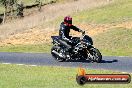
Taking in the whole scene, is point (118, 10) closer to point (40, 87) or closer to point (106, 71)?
point (106, 71)

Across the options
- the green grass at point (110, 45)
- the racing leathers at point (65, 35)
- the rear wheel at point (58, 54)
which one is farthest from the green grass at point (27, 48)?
the racing leathers at point (65, 35)

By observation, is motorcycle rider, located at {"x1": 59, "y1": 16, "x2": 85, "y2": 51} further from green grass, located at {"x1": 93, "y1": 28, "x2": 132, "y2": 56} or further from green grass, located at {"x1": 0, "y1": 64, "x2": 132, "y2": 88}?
green grass, located at {"x1": 93, "y1": 28, "x2": 132, "y2": 56}

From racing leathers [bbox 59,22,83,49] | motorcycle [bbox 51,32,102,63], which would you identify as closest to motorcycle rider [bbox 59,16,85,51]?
racing leathers [bbox 59,22,83,49]

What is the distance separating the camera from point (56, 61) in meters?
22.7

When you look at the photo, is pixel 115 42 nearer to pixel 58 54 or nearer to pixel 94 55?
pixel 58 54

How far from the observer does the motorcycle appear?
21.6m

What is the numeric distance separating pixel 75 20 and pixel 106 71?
23.2 meters

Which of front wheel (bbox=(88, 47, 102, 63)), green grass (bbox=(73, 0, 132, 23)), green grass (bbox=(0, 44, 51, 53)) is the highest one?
green grass (bbox=(73, 0, 132, 23))

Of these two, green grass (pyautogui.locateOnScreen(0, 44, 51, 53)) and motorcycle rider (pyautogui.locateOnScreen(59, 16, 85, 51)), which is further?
green grass (pyautogui.locateOnScreen(0, 44, 51, 53))

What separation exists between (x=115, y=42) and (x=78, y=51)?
8.32 meters

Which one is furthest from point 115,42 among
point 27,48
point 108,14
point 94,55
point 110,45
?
point 108,14

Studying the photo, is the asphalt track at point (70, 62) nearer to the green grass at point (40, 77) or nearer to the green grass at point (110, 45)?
the green grass at point (40, 77)

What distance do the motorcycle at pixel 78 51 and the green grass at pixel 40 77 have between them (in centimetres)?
253

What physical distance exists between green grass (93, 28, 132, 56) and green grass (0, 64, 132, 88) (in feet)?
27.4
